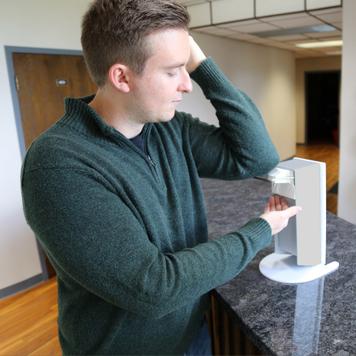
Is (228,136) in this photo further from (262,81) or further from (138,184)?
(262,81)

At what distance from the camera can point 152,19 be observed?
66 cm

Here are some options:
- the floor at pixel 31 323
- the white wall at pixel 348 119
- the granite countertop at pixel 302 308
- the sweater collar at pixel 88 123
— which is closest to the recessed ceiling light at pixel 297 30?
the white wall at pixel 348 119

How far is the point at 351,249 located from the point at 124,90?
923 millimetres

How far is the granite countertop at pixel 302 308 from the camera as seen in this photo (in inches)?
30.2

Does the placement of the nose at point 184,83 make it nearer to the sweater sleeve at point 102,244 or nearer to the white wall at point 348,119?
the sweater sleeve at point 102,244

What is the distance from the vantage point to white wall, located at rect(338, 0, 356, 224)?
2.96 meters

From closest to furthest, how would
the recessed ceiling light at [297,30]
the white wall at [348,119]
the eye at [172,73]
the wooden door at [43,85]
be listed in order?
the eye at [172,73], the wooden door at [43,85], the white wall at [348,119], the recessed ceiling light at [297,30]

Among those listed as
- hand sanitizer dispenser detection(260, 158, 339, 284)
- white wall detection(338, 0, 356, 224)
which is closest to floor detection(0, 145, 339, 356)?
hand sanitizer dispenser detection(260, 158, 339, 284)

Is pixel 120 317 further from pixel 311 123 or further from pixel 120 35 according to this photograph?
pixel 311 123

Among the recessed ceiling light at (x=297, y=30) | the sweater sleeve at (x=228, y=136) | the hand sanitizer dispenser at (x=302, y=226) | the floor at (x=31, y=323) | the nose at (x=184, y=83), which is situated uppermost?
the recessed ceiling light at (x=297, y=30)

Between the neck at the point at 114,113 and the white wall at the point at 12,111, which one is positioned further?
the white wall at the point at 12,111

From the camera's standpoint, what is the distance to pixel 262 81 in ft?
20.0

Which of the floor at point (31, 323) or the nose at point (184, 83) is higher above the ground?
the nose at point (184, 83)

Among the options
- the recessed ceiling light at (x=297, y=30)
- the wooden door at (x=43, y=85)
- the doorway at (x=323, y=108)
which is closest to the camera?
the wooden door at (x=43, y=85)
